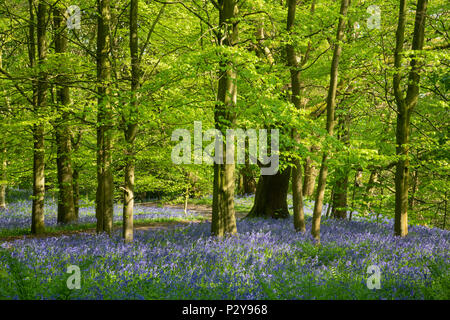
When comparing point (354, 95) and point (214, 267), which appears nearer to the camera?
point (214, 267)

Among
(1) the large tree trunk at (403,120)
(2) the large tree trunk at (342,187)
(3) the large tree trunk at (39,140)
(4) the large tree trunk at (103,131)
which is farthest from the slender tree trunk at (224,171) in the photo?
(3) the large tree trunk at (39,140)

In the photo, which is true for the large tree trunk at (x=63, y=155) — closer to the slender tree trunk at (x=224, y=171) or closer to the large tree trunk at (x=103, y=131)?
the large tree trunk at (x=103, y=131)

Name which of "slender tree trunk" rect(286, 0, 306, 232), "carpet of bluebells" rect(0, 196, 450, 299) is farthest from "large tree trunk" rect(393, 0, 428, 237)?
"slender tree trunk" rect(286, 0, 306, 232)

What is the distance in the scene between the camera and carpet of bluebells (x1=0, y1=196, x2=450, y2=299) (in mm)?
4414

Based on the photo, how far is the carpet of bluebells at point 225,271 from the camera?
4.41 meters

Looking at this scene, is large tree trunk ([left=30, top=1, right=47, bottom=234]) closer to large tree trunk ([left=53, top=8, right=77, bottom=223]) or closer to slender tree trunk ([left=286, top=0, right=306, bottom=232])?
large tree trunk ([left=53, top=8, right=77, bottom=223])

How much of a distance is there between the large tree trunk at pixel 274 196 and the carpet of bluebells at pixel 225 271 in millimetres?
5631

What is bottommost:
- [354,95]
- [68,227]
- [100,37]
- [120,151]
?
[68,227]

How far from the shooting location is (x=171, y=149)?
997 cm

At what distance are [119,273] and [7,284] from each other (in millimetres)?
1416

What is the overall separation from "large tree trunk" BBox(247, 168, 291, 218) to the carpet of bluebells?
5.63 m

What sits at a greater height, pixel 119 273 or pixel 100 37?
pixel 100 37
